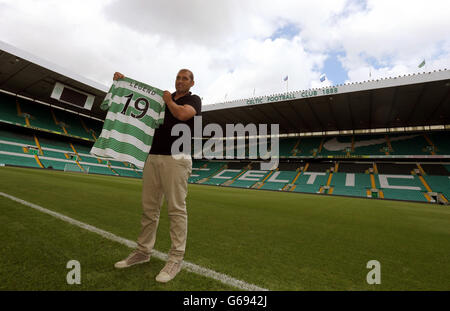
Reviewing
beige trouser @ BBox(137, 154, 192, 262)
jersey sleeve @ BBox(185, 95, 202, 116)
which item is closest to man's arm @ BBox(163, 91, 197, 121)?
jersey sleeve @ BBox(185, 95, 202, 116)

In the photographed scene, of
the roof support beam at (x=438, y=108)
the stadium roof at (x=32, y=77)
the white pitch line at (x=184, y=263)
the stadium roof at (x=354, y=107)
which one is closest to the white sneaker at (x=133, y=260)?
the white pitch line at (x=184, y=263)

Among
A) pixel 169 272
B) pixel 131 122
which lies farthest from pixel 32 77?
pixel 169 272

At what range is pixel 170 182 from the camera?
2016 mm

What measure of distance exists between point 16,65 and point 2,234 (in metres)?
25.3

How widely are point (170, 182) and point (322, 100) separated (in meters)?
21.9

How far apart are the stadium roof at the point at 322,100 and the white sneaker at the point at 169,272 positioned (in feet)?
65.6

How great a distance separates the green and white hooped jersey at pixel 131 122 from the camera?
2.51 m

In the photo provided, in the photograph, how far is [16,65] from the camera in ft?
64.8

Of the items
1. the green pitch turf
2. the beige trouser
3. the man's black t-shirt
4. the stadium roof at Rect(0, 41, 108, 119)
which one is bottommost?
the green pitch turf

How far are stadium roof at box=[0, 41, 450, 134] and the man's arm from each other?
1944 centimetres

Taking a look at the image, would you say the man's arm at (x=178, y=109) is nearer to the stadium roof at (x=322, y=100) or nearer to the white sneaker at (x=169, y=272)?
the white sneaker at (x=169, y=272)

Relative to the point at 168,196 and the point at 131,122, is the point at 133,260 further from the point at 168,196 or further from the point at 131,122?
the point at 131,122

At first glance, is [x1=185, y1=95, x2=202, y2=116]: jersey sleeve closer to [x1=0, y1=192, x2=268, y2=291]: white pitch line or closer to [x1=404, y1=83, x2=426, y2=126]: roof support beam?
A: [x1=0, y1=192, x2=268, y2=291]: white pitch line

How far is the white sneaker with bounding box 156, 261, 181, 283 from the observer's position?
175cm
